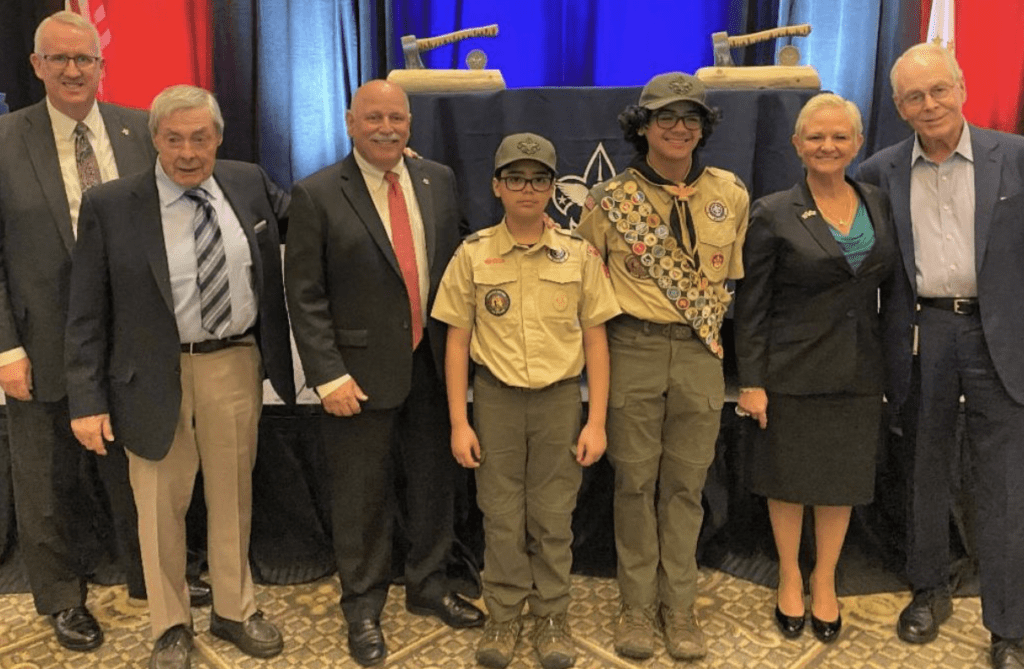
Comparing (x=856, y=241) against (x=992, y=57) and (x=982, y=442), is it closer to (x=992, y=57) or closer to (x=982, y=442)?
(x=982, y=442)

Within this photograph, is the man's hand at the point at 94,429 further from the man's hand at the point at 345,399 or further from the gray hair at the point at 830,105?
the gray hair at the point at 830,105

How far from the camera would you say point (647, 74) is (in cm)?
392

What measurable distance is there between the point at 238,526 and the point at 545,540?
78 centimetres

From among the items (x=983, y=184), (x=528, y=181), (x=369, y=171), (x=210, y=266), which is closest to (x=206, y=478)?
(x=210, y=266)

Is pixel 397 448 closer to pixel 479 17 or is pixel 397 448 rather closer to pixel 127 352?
pixel 127 352

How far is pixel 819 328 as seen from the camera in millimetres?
2006

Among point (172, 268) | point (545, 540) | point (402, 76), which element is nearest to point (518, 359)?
point (545, 540)

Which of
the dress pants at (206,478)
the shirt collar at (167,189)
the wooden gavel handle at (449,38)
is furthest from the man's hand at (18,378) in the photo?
the wooden gavel handle at (449,38)

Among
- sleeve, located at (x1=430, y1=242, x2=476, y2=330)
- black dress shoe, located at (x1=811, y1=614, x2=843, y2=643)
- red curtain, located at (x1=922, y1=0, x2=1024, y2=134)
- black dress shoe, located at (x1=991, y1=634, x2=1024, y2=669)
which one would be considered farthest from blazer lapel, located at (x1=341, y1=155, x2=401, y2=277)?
red curtain, located at (x1=922, y1=0, x2=1024, y2=134)

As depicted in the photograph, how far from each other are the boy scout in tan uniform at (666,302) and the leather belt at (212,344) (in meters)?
0.87

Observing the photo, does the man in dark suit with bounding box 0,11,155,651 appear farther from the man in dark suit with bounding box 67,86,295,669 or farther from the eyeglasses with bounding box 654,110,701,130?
the eyeglasses with bounding box 654,110,701,130

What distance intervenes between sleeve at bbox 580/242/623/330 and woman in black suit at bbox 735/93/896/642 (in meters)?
0.36

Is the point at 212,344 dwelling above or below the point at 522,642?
above

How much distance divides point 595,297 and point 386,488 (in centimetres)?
74
